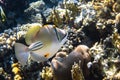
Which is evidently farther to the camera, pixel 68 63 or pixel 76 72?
pixel 68 63

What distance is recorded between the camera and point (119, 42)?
4.59 meters

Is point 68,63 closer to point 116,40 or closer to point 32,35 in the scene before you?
point 116,40

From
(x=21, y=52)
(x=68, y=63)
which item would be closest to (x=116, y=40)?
(x=68, y=63)

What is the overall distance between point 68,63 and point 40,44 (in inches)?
76.9

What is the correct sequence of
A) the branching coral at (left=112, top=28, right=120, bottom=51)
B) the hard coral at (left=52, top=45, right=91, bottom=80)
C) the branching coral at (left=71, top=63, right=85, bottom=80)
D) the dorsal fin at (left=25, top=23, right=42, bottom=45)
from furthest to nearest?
the branching coral at (left=112, top=28, right=120, bottom=51), the hard coral at (left=52, top=45, right=91, bottom=80), the branching coral at (left=71, top=63, right=85, bottom=80), the dorsal fin at (left=25, top=23, right=42, bottom=45)

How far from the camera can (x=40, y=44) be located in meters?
2.52

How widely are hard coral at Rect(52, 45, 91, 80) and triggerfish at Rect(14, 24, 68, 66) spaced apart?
1794 mm

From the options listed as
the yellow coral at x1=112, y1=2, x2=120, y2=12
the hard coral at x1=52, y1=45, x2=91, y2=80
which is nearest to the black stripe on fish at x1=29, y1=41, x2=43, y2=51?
the hard coral at x1=52, y1=45, x2=91, y2=80

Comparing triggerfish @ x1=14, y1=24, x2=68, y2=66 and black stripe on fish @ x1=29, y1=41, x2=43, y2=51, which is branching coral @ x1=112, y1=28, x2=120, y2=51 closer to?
triggerfish @ x1=14, y1=24, x2=68, y2=66

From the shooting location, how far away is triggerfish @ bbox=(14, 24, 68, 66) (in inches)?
98.7

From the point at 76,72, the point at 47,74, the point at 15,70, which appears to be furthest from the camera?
the point at 15,70

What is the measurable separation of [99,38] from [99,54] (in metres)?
0.92

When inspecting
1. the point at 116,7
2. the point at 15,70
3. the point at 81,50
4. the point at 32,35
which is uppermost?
the point at 116,7

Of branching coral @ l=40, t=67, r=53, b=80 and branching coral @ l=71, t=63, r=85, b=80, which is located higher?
branching coral @ l=40, t=67, r=53, b=80
